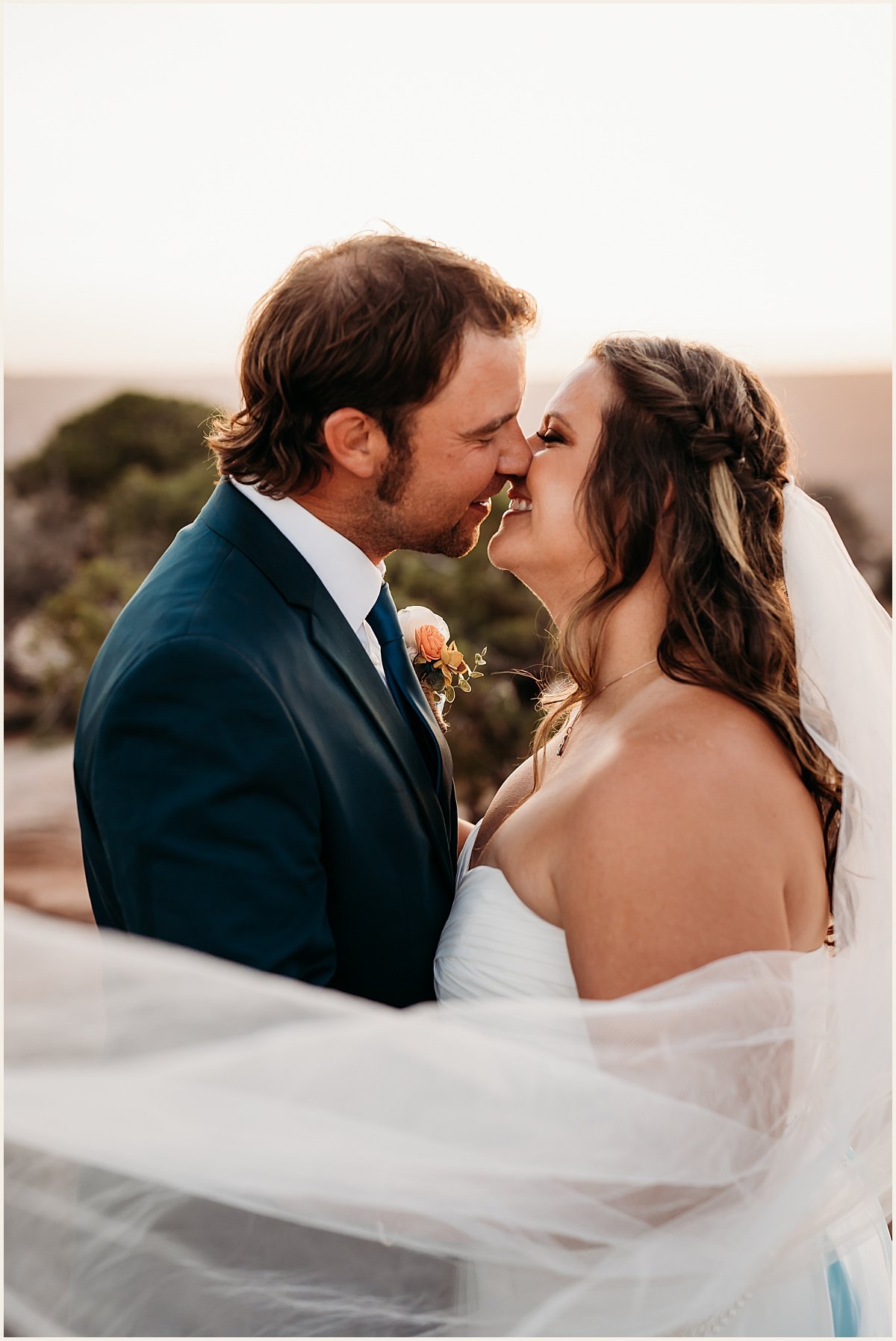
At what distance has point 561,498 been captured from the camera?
2.54 m

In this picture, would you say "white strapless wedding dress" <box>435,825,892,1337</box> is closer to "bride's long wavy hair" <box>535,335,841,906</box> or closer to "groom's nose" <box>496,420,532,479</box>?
"bride's long wavy hair" <box>535,335,841,906</box>

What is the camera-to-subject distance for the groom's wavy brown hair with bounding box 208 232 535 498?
243cm

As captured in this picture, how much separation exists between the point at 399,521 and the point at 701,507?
73 centimetres

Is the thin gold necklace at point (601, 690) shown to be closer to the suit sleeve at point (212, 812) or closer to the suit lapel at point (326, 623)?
the suit lapel at point (326, 623)

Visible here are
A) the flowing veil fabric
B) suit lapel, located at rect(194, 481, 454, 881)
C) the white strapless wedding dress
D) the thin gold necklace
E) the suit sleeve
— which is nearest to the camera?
the flowing veil fabric

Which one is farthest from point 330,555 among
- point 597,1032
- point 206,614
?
point 597,1032

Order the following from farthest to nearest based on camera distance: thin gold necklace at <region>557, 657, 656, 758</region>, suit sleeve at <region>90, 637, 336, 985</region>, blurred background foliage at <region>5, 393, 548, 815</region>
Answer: blurred background foliage at <region>5, 393, 548, 815</region>
thin gold necklace at <region>557, 657, 656, 758</region>
suit sleeve at <region>90, 637, 336, 985</region>

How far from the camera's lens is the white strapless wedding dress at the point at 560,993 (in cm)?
208

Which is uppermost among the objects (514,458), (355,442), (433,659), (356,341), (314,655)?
(356,341)

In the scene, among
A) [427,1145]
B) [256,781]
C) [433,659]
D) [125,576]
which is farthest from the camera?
[125,576]

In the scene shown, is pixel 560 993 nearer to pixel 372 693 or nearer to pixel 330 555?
pixel 372 693

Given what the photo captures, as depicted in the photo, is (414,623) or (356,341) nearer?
(356,341)

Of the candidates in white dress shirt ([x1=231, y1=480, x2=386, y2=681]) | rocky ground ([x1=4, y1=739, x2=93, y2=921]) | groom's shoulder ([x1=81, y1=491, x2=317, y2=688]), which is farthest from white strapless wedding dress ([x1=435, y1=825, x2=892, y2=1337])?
rocky ground ([x1=4, y1=739, x2=93, y2=921])

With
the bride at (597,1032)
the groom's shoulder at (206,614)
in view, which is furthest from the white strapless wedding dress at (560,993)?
the groom's shoulder at (206,614)
